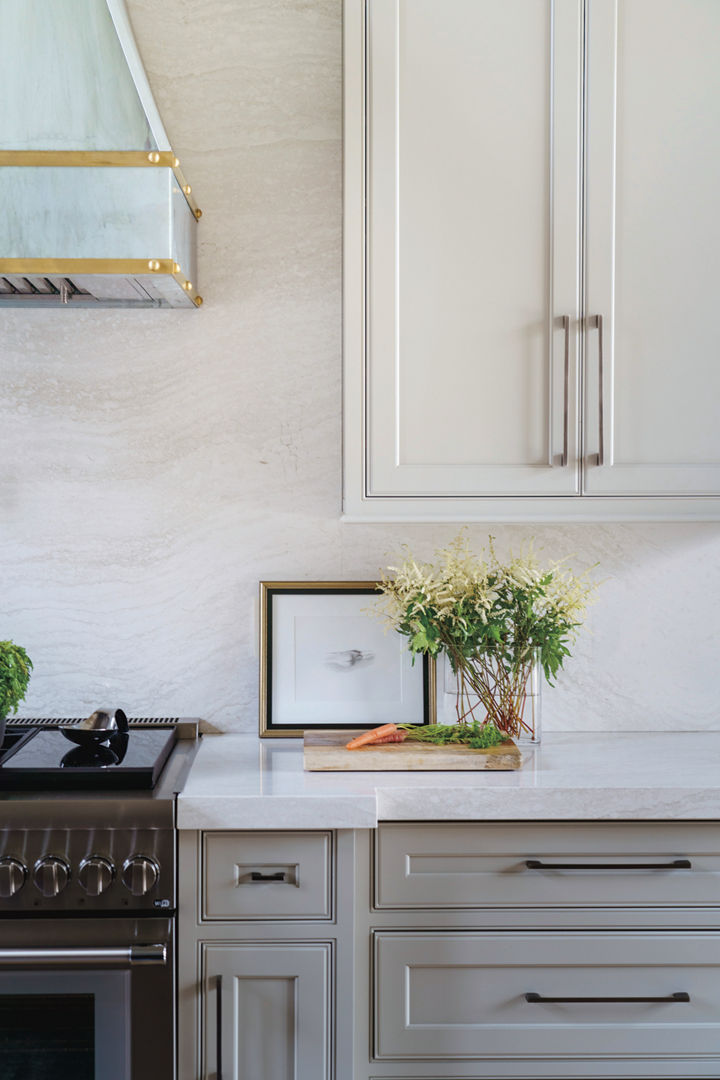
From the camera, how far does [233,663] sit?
2010 millimetres

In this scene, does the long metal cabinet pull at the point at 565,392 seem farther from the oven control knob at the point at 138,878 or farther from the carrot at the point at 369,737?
the oven control knob at the point at 138,878

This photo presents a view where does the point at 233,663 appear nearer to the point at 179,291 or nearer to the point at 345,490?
the point at 345,490

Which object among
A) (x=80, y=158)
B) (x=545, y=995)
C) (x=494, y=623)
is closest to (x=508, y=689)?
(x=494, y=623)

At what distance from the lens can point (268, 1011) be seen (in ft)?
4.90

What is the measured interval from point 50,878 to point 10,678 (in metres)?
0.37

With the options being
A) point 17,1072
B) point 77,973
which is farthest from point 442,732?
point 17,1072

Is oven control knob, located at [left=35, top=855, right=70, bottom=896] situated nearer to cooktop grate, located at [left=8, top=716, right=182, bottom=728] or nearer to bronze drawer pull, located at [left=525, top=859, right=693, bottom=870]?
cooktop grate, located at [left=8, top=716, right=182, bottom=728]

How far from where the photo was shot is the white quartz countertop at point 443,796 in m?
1.48

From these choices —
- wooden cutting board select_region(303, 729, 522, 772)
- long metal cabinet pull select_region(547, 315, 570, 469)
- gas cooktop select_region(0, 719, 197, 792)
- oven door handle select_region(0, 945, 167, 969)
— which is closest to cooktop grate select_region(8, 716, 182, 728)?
gas cooktop select_region(0, 719, 197, 792)

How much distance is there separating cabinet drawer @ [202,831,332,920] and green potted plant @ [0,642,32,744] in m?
0.45

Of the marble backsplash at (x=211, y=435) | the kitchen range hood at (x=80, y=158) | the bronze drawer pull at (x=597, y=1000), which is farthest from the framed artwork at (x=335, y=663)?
the kitchen range hood at (x=80, y=158)

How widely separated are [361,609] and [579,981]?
0.83 meters

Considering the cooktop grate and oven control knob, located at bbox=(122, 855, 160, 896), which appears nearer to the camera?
oven control knob, located at bbox=(122, 855, 160, 896)

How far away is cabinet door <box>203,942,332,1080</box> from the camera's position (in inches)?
58.5
